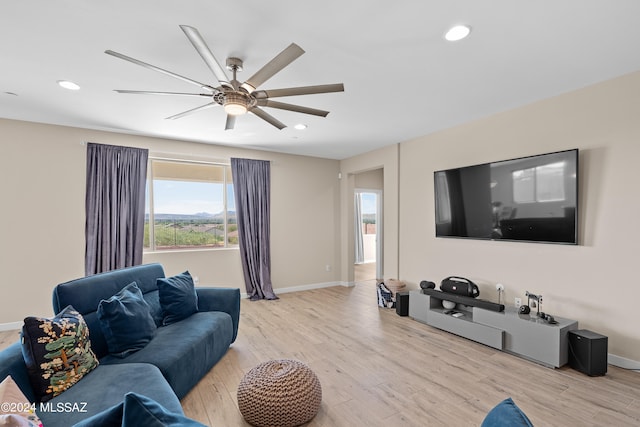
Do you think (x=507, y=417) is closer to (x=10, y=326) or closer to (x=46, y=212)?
(x=46, y=212)

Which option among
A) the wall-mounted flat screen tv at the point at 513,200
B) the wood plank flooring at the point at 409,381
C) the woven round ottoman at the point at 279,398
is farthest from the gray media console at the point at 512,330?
the woven round ottoman at the point at 279,398

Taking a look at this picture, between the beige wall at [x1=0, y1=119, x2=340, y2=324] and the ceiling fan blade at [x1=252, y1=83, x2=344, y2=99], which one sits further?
the beige wall at [x1=0, y1=119, x2=340, y2=324]

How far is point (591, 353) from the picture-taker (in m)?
2.61

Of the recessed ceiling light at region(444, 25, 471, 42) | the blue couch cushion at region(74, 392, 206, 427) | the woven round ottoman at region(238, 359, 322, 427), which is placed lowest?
the woven round ottoman at region(238, 359, 322, 427)

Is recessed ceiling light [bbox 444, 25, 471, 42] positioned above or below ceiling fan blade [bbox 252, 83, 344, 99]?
above

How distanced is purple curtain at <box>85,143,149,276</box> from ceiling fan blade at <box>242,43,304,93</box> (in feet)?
10.5

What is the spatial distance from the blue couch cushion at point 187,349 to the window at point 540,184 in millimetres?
3472

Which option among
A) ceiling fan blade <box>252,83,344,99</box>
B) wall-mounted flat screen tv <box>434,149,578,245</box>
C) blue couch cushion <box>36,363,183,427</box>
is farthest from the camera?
wall-mounted flat screen tv <box>434,149,578,245</box>

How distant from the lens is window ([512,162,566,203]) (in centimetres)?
306

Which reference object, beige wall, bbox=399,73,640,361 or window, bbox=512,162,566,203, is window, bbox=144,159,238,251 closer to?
beige wall, bbox=399,73,640,361

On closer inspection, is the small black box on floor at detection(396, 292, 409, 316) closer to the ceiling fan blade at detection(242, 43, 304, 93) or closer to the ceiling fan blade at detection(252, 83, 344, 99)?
the ceiling fan blade at detection(252, 83, 344, 99)

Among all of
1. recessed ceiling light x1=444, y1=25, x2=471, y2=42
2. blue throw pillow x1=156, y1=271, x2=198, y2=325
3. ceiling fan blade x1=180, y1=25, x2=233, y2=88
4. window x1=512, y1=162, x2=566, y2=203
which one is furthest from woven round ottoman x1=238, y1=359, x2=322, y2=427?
window x1=512, y1=162, x2=566, y2=203

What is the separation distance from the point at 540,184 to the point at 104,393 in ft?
13.3

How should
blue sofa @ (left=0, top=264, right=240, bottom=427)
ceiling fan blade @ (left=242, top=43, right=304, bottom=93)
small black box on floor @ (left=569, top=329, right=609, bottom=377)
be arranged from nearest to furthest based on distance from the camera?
blue sofa @ (left=0, top=264, right=240, bottom=427), ceiling fan blade @ (left=242, top=43, right=304, bottom=93), small black box on floor @ (left=569, top=329, right=609, bottom=377)
